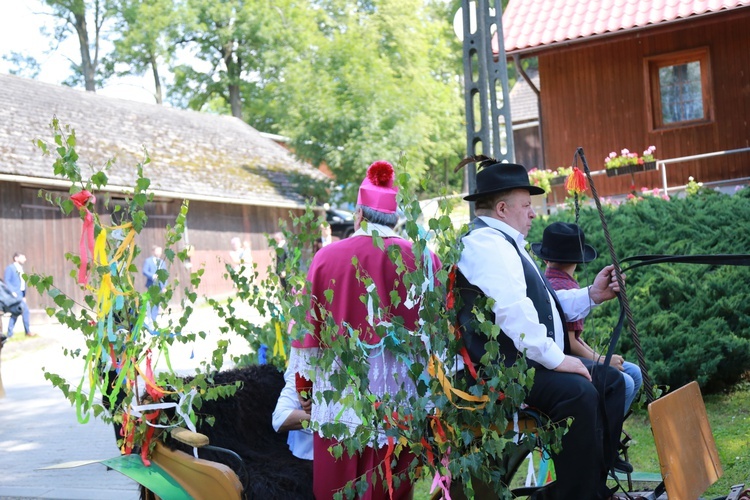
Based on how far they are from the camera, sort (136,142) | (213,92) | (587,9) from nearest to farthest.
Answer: (587,9)
(136,142)
(213,92)

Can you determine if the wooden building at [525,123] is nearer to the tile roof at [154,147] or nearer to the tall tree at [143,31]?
the tile roof at [154,147]

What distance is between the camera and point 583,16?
14.1 metres

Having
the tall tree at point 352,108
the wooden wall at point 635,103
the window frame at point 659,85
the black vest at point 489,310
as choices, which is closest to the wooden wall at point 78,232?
the tall tree at point 352,108

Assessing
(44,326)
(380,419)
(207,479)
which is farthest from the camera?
(44,326)

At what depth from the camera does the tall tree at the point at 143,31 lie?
129ft

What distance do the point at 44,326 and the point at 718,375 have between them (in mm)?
15644

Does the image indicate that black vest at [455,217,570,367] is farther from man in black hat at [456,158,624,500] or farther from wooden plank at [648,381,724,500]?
wooden plank at [648,381,724,500]

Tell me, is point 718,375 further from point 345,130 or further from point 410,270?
point 345,130

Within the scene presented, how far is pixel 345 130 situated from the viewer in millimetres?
29406

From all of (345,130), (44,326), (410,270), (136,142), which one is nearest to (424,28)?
(345,130)

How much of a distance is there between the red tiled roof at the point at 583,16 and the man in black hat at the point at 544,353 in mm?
10501

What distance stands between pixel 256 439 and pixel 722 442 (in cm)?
336

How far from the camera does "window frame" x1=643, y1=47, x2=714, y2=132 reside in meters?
14.2

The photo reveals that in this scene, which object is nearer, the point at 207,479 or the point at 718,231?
the point at 207,479
